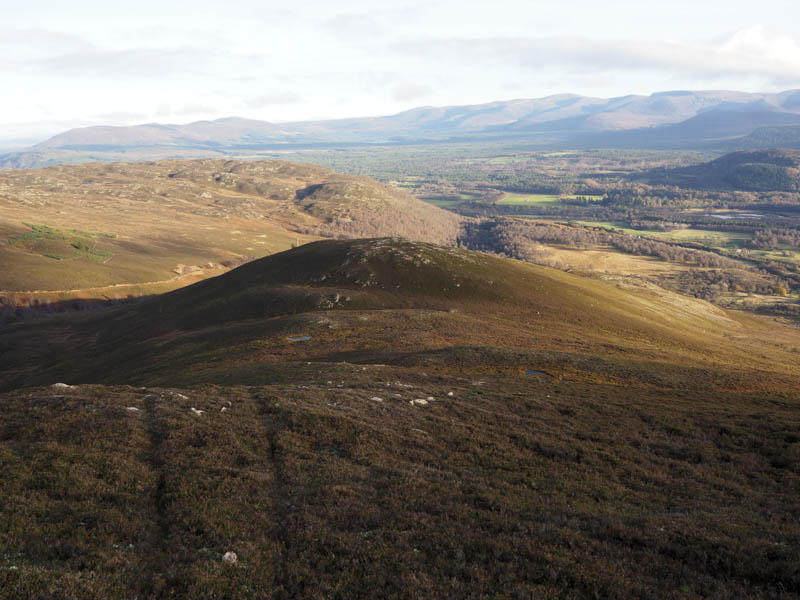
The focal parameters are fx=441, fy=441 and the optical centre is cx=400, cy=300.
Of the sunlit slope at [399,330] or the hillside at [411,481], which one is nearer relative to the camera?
the hillside at [411,481]

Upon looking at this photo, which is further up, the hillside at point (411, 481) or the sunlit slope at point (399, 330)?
the hillside at point (411, 481)

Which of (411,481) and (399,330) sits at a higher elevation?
(411,481)

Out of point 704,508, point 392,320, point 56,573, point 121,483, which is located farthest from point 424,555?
point 392,320

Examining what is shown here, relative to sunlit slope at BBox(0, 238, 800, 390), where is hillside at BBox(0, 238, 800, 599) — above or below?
above

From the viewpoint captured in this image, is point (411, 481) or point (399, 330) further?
point (399, 330)

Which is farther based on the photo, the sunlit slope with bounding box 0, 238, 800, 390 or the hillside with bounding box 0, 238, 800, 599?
the sunlit slope with bounding box 0, 238, 800, 390
